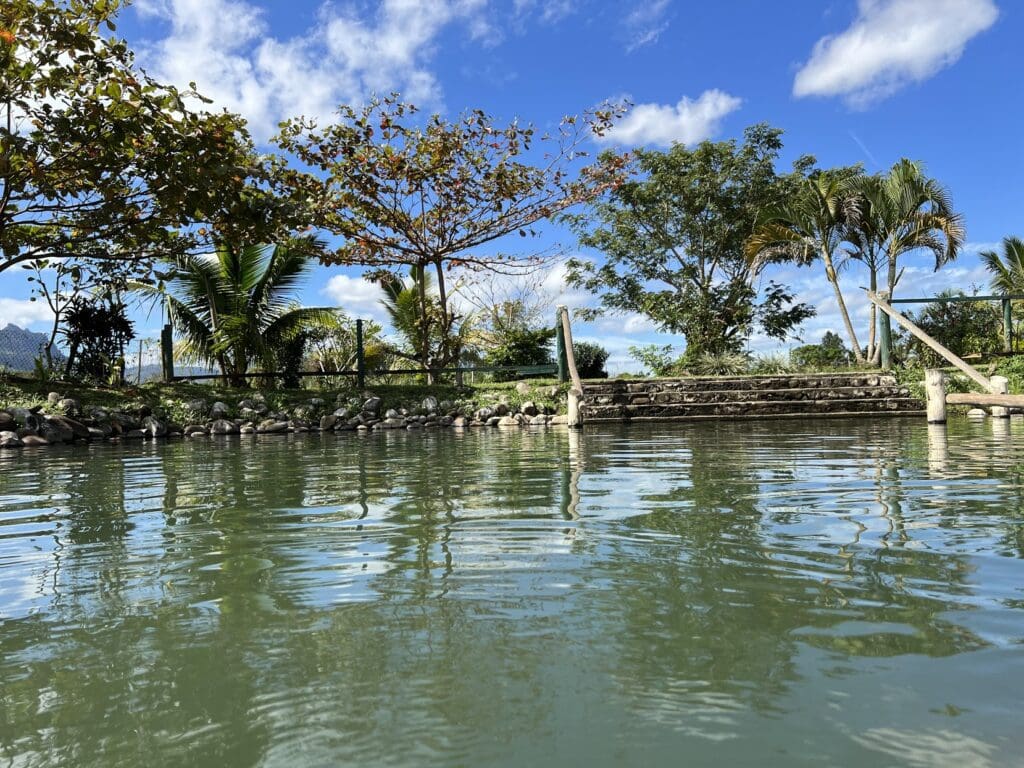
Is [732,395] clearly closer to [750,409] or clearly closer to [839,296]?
[750,409]

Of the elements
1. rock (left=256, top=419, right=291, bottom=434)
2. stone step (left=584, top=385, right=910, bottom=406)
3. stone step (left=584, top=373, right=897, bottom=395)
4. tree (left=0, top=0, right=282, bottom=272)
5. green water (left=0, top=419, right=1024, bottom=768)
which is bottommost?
green water (left=0, top=419, right=1024, bottom=768)

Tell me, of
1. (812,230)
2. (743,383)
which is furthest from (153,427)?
(812,230)

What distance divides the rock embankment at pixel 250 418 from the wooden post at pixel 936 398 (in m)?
5.37

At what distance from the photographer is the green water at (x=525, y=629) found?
4.36 ft

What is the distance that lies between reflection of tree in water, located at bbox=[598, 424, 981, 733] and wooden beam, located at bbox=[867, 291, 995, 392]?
6.23 m

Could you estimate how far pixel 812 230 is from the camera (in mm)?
18969

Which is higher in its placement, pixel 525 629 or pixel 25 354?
pixel 25 354

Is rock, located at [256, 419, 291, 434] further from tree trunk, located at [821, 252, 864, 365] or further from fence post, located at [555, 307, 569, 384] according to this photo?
tree trunk, located at [821, 252, 864, 365]

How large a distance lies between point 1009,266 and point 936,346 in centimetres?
1395

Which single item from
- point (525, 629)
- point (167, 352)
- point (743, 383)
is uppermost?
point (167, 352)

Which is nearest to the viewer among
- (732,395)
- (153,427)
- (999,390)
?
(999,390)

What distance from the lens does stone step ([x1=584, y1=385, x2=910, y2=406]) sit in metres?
12.6

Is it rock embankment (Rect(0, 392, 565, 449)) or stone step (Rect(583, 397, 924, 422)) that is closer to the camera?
rock embankment (Rect(0, 392, 565, 449))

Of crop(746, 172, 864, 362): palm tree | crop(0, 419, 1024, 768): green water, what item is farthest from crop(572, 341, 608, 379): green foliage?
crop(0, 419, 1024, 768): green water
